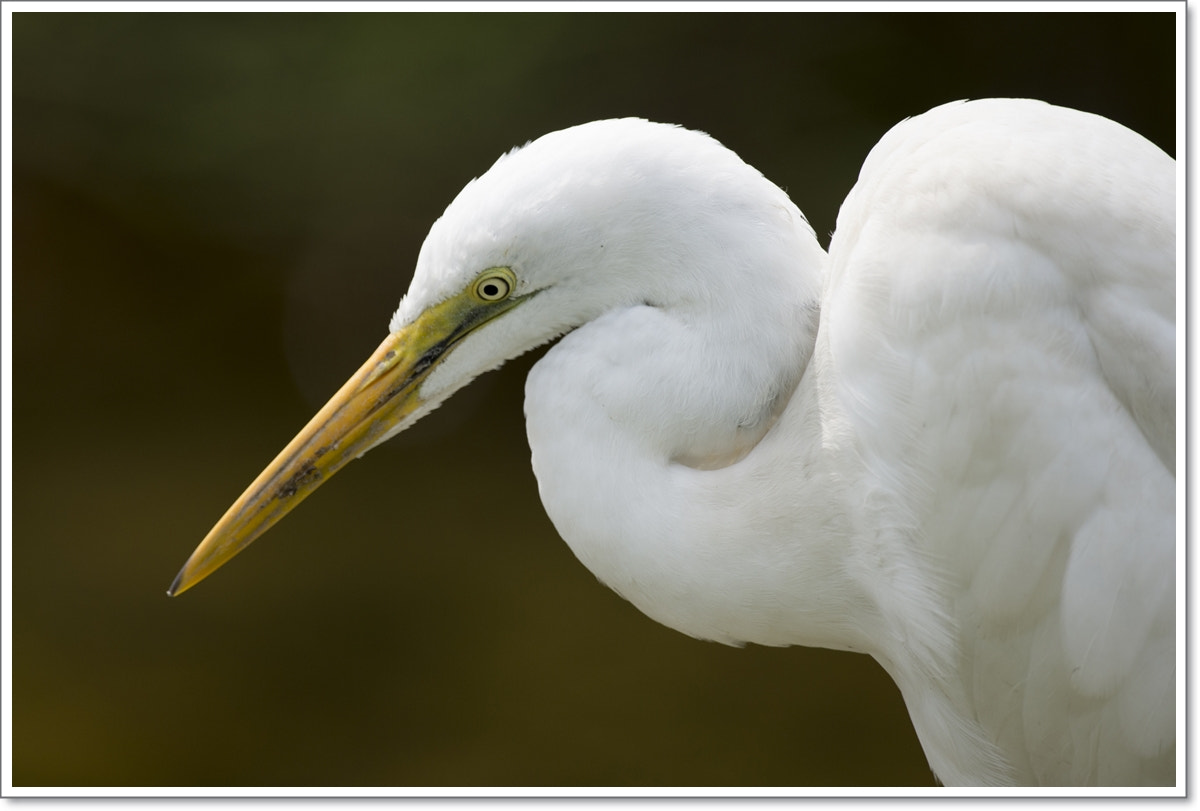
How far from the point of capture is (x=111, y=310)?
222 centimetres

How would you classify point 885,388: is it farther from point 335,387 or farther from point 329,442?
point 335,387

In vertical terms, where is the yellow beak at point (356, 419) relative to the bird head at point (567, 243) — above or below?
below

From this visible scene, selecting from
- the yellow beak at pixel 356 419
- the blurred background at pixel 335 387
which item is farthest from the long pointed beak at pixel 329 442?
the blurred background at pixel 335 387

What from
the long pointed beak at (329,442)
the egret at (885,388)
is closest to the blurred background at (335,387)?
the egret at (885,388)

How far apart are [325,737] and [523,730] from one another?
44 cm

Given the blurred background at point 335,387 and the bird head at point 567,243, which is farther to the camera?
the blurred background at point 335,387

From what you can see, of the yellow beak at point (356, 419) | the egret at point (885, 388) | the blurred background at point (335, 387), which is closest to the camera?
the egret at point (885, 388)

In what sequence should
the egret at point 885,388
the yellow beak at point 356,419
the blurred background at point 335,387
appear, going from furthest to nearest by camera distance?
the blurred background at point 335,387 < the yellow beak at point 356,419 < the egret at point 885,388

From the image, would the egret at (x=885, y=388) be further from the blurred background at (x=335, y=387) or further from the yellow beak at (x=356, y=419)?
the blurred background at (x=335, y=387)


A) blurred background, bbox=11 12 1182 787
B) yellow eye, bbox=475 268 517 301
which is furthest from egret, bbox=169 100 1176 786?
blurred background, bbox=11 12 1182 787

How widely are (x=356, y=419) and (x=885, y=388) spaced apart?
1.84 ft

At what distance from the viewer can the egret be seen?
103 centimetres

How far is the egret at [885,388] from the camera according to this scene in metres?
1.03
